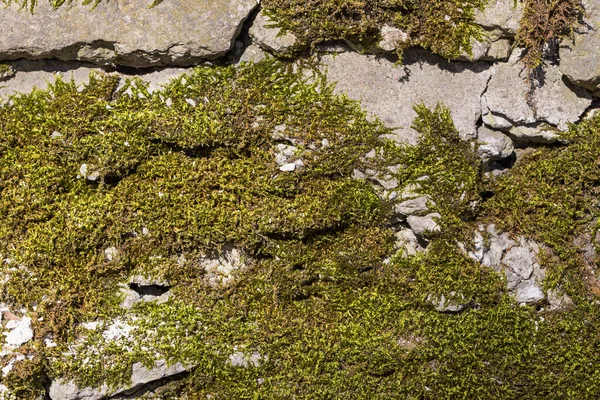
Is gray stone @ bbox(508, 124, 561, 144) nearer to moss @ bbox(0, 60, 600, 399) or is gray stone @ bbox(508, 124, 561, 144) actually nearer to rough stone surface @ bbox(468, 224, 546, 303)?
moss @ bbox(0, 60, 600, 399)

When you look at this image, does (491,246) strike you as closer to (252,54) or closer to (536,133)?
(536,133)

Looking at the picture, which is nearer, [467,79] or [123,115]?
[123,115]

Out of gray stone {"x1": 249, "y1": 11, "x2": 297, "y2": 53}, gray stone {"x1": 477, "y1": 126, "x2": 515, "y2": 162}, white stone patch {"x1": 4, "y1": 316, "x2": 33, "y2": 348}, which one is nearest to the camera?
white stone patch {"x1": 4, "y1": 316, "x2": 33, "y2": 348}

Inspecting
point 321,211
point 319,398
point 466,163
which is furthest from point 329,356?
point 466,163

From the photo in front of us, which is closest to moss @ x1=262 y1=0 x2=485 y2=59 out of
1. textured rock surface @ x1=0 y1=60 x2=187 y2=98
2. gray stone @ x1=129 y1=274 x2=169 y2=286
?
textured rock surface @ x1=0 y1=60 x2=187 y2=98

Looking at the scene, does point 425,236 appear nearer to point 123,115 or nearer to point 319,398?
point 319,398

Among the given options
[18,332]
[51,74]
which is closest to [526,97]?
[51,74]

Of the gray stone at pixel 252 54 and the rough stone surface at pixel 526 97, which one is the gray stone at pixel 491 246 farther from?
the gray stone at pixel 252 54

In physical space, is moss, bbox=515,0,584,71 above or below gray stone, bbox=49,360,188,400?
above
